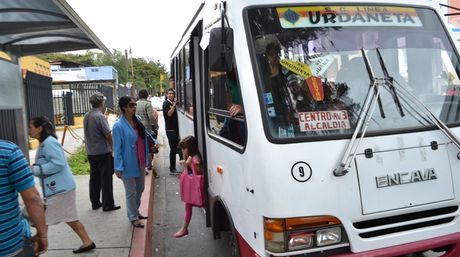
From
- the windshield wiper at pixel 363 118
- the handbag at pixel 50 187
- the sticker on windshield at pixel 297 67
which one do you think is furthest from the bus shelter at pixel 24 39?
the windshield wiper at pixel 363 118

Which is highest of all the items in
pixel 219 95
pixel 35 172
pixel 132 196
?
pixel 219 95

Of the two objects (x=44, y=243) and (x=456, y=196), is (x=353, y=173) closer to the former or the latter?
(x=456, y=196)

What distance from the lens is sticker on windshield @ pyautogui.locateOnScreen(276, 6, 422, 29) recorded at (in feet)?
10.1

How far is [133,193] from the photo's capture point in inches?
201

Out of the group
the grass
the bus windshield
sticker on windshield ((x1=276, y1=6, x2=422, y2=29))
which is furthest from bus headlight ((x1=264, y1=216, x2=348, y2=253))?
the grass

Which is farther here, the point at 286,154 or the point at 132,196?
the point at 132,196

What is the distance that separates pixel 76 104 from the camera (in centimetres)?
2162

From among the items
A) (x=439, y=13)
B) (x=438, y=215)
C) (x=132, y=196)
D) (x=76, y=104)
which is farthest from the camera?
(x=76, y=104)

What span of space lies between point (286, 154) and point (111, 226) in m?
3.38

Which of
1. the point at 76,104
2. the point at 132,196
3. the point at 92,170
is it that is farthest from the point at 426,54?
the point at 76,104

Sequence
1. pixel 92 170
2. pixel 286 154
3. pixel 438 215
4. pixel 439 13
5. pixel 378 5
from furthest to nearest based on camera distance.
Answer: pixel 92 170 < pixel 439 13 < pixel 378 5 < pixel 438 215 < pixel 286 154

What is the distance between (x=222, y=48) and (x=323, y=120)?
0.87m

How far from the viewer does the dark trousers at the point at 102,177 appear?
5723 mm

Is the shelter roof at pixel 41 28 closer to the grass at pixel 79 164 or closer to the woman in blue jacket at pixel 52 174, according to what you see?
the woman in blue jacket at pixel 52 174
